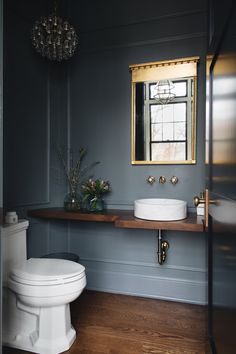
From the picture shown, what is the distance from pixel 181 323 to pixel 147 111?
175cm

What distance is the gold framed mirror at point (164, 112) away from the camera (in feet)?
7.93

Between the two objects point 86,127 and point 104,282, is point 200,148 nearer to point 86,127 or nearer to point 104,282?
point 86,127

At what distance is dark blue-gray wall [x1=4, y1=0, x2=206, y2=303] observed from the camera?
2.36m

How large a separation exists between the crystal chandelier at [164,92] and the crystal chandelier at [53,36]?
0.81 m

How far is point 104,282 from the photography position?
8.70ft

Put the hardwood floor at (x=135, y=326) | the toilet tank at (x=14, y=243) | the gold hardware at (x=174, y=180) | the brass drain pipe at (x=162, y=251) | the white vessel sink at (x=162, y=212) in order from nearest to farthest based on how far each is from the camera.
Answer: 1. the hardwood floor at (x=135, y=326)
2. the toilet tank at (x=14, y=243)
3. the white vessel sink at (x=162, y=212)
4. the brass drain pipe at (x=162, y=251)
5. the gold hardware at (x=174, y=180)

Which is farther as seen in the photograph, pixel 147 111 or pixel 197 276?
pixel 147 111

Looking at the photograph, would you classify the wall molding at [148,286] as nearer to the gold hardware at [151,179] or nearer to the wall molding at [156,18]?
the gold hardware at [151,179]

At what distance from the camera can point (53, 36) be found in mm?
2182

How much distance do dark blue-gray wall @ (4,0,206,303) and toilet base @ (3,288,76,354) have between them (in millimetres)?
722

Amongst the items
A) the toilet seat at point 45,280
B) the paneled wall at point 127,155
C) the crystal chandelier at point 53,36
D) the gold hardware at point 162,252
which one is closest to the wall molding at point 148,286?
the paneled wall at point 127,155

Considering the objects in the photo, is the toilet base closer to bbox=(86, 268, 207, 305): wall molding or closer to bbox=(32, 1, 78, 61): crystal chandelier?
bbox=(86, 268, 207, 305): wall molding

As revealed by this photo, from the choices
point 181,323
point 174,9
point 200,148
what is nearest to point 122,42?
point 174,9

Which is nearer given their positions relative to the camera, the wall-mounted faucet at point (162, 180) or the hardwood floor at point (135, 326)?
the hardwood floor at point (135, 326)
